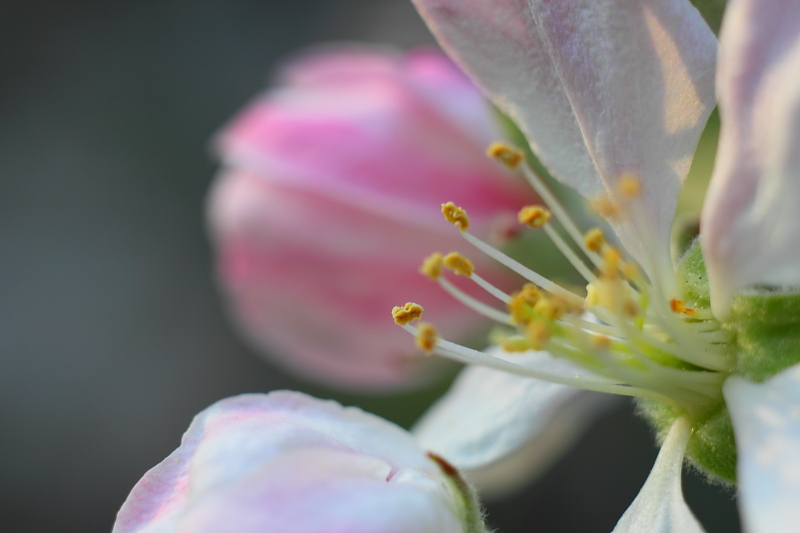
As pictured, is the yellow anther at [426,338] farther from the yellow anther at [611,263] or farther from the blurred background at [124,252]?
the blurred background at [124,252]

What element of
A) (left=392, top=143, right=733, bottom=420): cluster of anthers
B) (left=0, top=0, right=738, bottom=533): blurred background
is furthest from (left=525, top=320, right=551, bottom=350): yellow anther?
(left=0, top=0, right=738, bottom=533): blurred background

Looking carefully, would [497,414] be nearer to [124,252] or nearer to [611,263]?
[611,263]

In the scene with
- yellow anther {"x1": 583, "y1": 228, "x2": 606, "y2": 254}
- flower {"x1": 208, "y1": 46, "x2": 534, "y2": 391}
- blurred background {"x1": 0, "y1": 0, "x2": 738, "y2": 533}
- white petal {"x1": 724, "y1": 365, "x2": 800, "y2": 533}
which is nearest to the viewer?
white petal {"x1": 724, "y1": 365, "x2": 800, "y2": 533}

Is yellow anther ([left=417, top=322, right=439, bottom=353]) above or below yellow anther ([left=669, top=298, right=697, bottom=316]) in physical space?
above

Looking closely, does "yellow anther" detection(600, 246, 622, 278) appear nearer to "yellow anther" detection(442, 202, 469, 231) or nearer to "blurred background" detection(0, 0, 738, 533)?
"yellow anther" detection(442, 202, 469, 231)

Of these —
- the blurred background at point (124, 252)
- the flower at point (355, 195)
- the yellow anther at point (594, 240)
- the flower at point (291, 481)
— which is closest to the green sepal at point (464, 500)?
the flower at point (291, 481)

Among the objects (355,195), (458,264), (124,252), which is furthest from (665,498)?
(124,252)
